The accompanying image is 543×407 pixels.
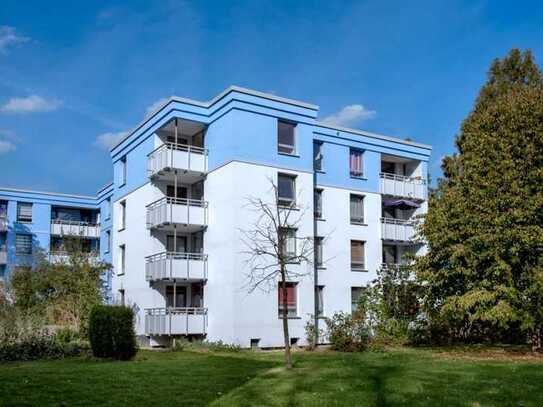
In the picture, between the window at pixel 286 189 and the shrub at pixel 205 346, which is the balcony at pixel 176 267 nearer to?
the shrub at pixel 205 346

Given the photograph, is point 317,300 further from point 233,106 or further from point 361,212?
point 233,106

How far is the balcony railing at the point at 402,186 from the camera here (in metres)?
35.5

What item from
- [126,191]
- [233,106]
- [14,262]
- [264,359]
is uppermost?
[233,106]

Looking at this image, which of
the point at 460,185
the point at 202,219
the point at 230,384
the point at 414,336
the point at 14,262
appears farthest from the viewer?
the point at 14,262

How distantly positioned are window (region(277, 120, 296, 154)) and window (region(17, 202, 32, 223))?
29.7 m

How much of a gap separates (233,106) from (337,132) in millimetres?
7463

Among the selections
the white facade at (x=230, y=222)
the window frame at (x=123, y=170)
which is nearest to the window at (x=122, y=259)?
the white facade at (x=230, y=222)

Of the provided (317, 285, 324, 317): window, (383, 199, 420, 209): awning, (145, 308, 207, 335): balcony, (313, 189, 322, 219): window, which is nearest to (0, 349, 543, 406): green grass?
(145, 308, 207, 335): balcony

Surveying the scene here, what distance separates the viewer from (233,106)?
2817cm

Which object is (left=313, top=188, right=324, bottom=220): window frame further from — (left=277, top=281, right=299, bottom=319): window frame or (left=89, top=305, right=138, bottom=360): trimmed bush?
(left=89, top=305, right=138, bottom=360): trimmed bush

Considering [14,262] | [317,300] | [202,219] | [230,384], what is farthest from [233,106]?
[14,262]

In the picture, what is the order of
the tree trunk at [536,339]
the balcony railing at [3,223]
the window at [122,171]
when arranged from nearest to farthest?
the tree trunk at [536,339] → the window at [122,171] → the balcony railing at [3,223]

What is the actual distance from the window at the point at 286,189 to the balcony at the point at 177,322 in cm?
609

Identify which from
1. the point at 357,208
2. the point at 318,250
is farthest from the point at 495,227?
the point at 357,208
